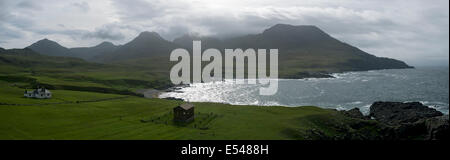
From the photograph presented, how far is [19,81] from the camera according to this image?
13788 centimetres

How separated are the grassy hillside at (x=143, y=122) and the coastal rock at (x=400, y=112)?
22.7 m

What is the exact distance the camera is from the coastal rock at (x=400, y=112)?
85625 mm

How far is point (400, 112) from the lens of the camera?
308ft

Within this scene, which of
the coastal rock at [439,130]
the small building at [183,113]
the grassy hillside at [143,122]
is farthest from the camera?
the small building at [183,113]

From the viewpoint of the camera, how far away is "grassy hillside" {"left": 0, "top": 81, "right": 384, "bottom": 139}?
56.1 metres

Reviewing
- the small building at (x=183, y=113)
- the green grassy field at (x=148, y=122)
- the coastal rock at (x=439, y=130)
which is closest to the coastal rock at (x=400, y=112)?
the green grassy field at (x=148, y=122)

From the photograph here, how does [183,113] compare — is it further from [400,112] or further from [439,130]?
[400,112]

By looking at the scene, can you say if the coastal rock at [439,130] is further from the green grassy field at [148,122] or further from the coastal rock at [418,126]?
the green grassy field at [148,122]

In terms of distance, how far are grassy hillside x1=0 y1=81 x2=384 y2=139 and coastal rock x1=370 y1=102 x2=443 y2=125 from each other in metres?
22.7

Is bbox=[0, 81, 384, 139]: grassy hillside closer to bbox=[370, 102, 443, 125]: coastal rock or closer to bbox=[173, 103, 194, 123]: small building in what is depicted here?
bbox=[173, 103, 194, 123]: small building

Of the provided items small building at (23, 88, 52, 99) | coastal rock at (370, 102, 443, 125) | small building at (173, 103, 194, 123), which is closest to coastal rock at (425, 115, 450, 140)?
coastal rock at (370, 102, 443, 125)
